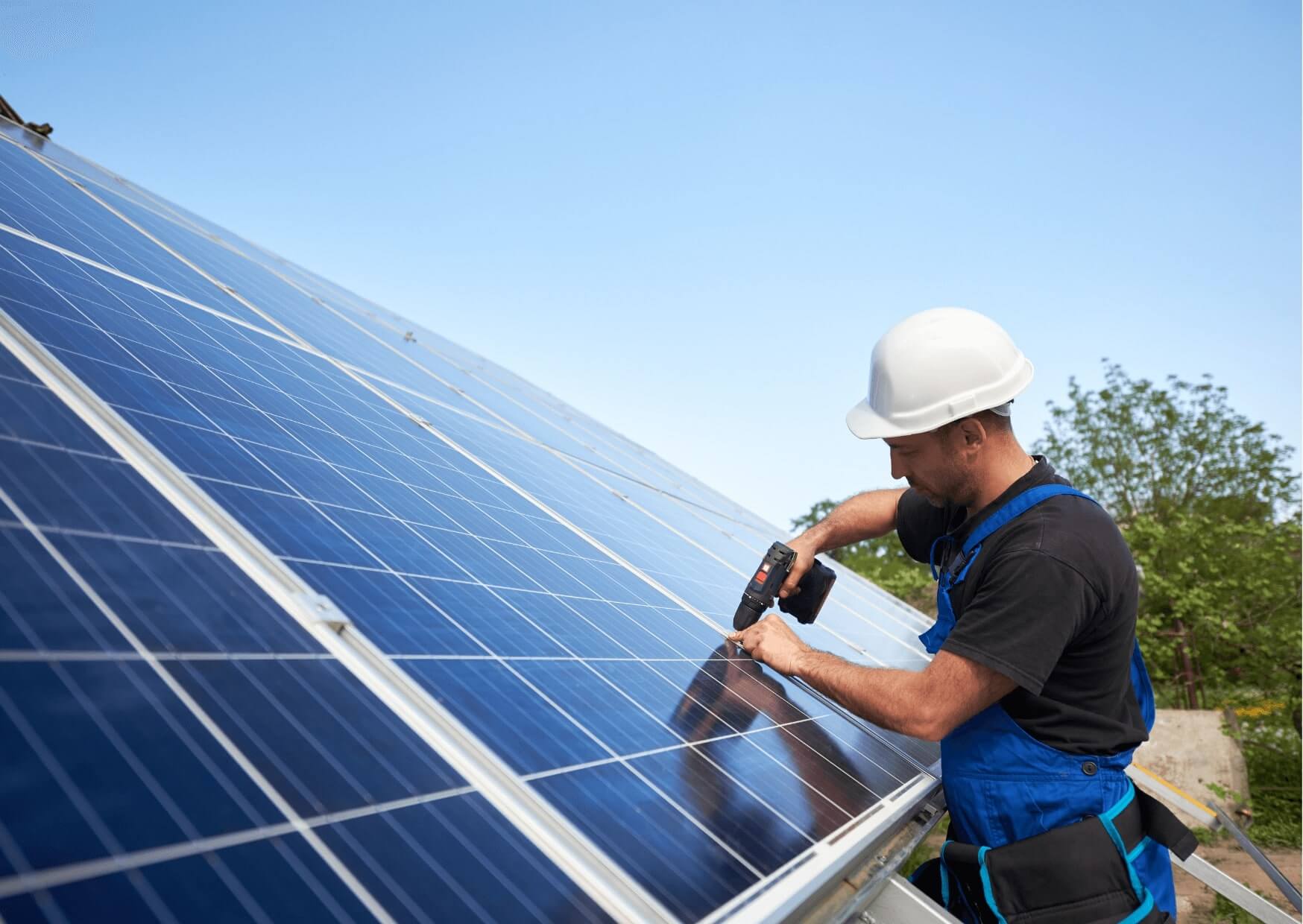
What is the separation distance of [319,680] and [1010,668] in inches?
97.7

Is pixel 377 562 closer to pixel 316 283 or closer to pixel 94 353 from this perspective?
pixel 94 353

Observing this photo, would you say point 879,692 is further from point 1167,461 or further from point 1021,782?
point 1167,461

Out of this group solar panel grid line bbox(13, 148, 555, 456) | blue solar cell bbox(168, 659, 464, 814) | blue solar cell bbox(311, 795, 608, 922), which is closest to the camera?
blue solar cell bbox(311, 795, 608, 922)

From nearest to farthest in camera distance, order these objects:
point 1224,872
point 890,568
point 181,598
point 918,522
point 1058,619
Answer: point 181,598 → point 1058,619 → point 918,522 → point 1224,872 → point 890,568

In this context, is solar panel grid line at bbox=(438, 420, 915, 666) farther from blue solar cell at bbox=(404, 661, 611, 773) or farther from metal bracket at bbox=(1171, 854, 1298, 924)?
blue solar cell at bbox=(404, 661, 611, 773)

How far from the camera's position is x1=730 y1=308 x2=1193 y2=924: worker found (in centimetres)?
338

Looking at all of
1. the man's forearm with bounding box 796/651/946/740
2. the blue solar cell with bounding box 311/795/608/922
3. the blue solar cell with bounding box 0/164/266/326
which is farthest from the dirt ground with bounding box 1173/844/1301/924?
the blue solar cell with bounding box 0/164/266/326

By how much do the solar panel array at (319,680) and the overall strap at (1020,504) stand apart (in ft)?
4.10

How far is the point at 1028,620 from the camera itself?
3.29 metres

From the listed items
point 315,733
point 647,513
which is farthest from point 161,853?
point 647,513

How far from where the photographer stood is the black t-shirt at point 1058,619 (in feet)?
10.8

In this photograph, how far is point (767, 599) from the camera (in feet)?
15.5

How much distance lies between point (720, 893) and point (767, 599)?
2561 mm

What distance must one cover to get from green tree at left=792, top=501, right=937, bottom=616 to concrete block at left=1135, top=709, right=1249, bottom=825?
6863 mm
